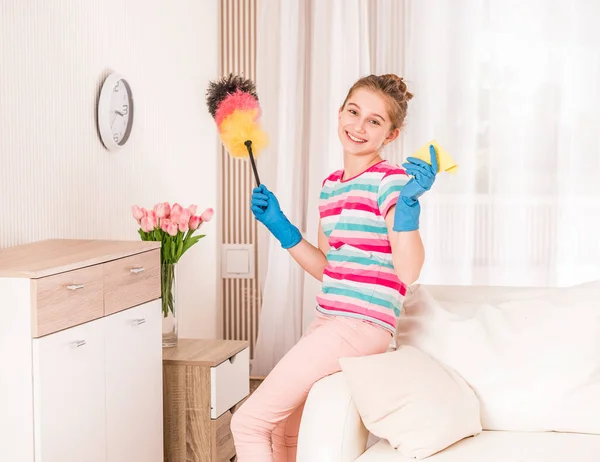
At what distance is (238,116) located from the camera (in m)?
2.29

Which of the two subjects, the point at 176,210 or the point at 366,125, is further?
the point at 176,210

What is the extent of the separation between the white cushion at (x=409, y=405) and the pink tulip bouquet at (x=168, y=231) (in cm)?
107

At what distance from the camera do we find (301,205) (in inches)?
166

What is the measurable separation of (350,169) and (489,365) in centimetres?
65

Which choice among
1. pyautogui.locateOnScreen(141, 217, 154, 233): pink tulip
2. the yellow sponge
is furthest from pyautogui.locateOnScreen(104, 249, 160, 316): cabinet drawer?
the yellow sponge

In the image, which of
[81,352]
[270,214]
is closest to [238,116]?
[270,214]

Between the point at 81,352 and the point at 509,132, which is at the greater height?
the point at 509,132

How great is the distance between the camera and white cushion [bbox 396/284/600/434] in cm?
207

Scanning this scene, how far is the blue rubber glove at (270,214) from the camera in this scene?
2275 millimetres

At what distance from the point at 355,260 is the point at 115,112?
1.35 metres

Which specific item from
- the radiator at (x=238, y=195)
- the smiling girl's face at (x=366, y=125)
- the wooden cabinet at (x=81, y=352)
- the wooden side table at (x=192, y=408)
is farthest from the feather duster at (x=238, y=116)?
the radiator at (x=238, y=195)

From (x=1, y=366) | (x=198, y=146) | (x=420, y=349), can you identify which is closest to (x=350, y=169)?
(x=420, y=349)

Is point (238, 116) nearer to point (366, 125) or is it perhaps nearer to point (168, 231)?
point (366, 125)

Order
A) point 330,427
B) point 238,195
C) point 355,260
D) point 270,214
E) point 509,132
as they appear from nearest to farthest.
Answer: point 330,427 → point 355,260 → point 270,214 → point 509,132 → point 238,195
